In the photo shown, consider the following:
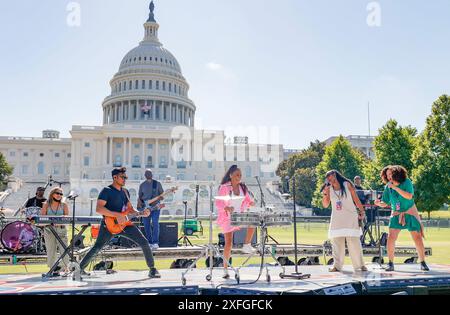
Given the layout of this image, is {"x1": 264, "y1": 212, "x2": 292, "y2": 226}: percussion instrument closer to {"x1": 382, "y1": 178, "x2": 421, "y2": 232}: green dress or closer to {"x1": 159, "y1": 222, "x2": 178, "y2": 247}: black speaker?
{"x1": 382, "y1": 178, "x2": 421, "y2": 232}: green dress

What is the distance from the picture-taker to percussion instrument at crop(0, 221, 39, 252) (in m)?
11.1

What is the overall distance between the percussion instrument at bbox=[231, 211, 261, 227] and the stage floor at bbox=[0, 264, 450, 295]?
34.0 inches

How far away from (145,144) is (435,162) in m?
70.4

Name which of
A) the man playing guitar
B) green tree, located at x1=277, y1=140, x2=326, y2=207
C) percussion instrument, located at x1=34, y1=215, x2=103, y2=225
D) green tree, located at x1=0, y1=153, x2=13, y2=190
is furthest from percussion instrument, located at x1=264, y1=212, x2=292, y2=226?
green tree, located at x1=0, y1=153, x2=13, y2=190

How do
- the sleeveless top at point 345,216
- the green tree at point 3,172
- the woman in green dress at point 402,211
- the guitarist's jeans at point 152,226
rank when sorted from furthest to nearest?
the green tree at point 3,172, the guitarist's jeans at point 152,226, the woman in green dress at point 402,211, the sleeveless top at point 345,216

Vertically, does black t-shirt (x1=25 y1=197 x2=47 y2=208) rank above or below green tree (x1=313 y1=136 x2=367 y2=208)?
below

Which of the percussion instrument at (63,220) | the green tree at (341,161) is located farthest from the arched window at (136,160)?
the percussion instrument at (63,220)

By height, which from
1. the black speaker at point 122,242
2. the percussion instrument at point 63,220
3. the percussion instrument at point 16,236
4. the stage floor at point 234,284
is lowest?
the black speaker at point 122,242

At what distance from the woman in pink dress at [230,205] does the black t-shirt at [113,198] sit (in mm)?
1657

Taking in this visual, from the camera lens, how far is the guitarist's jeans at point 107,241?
7.41m

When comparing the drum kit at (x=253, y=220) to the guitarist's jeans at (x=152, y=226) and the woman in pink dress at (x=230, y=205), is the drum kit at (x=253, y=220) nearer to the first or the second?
the woman in pink dress at (x=230, y=205)

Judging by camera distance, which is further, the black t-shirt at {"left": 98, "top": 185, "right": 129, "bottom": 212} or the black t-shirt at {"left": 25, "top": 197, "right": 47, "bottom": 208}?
the black t-shirt at {"left": 25, "top": 197, "right": 47, "bottom": 208}
